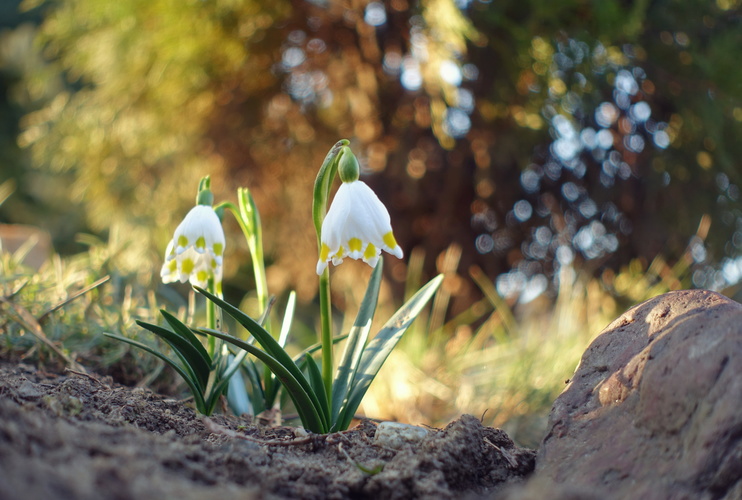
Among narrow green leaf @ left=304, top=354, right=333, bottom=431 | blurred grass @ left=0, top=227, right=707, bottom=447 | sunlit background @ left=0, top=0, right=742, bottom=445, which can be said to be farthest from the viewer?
sunlit background @ left=0, top=0, right=742, bottom=445

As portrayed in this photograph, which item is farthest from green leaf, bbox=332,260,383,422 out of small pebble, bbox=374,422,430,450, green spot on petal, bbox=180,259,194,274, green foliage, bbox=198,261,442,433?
green spot on petal, bbox=180,259,194,274

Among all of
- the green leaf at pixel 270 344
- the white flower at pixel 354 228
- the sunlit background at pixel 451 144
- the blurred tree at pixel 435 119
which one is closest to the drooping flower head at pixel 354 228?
the white flower at pixel 354 228

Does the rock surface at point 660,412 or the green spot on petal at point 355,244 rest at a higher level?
the green spot on petal at point 355,244

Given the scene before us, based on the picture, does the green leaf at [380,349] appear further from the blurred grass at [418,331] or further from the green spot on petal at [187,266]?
the green spot on petal at [187,266]

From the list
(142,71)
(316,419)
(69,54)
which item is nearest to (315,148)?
(142,71)

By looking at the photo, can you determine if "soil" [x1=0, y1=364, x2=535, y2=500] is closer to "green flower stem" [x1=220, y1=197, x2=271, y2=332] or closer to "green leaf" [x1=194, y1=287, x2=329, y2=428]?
"green leaf" [x1=194, y1=287, x2=329, y2=428]

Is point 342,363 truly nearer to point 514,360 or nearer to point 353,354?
point 353,354
